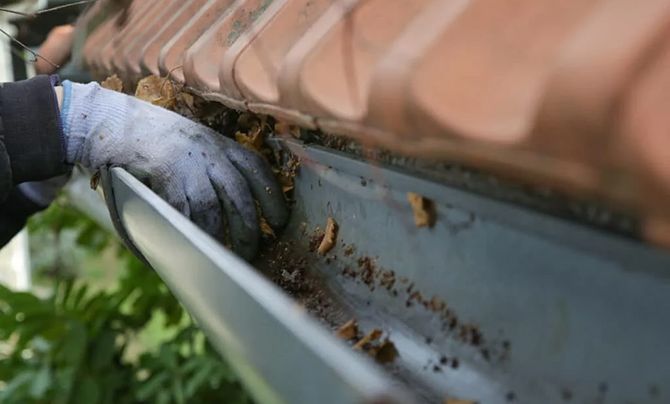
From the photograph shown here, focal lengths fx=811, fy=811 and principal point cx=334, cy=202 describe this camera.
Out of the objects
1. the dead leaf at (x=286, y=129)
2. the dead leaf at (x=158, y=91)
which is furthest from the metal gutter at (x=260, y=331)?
the dead leaf at (x=158, y=91)

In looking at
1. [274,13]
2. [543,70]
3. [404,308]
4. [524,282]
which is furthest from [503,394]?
[274,13]

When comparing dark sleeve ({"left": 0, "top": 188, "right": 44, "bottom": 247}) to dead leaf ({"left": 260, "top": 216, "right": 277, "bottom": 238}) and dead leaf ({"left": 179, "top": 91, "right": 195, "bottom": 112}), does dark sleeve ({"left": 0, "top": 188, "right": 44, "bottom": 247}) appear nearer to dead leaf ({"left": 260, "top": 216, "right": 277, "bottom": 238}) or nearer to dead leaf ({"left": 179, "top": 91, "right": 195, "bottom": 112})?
dead leaf ({"left": 179, "top": 91, "right": 195, "bottom": 112})

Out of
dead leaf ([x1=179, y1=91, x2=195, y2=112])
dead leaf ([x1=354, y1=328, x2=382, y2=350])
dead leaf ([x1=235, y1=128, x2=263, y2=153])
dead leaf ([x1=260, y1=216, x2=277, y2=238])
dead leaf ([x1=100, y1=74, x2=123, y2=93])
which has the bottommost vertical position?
dead leaf ([x1=100, y1=74, x2=123, y2=93])

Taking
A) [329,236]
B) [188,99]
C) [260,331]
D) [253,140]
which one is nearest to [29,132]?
[188,99]

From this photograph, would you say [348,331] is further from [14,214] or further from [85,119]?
[14,214]

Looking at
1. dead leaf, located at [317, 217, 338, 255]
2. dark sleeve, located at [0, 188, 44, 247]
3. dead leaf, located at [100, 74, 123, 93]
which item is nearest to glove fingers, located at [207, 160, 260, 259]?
dead leaf, located at [317, 217, 338, 255]

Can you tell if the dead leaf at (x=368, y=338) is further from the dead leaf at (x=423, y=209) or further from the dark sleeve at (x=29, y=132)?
the dark sleeve at (x=29, y=132)
